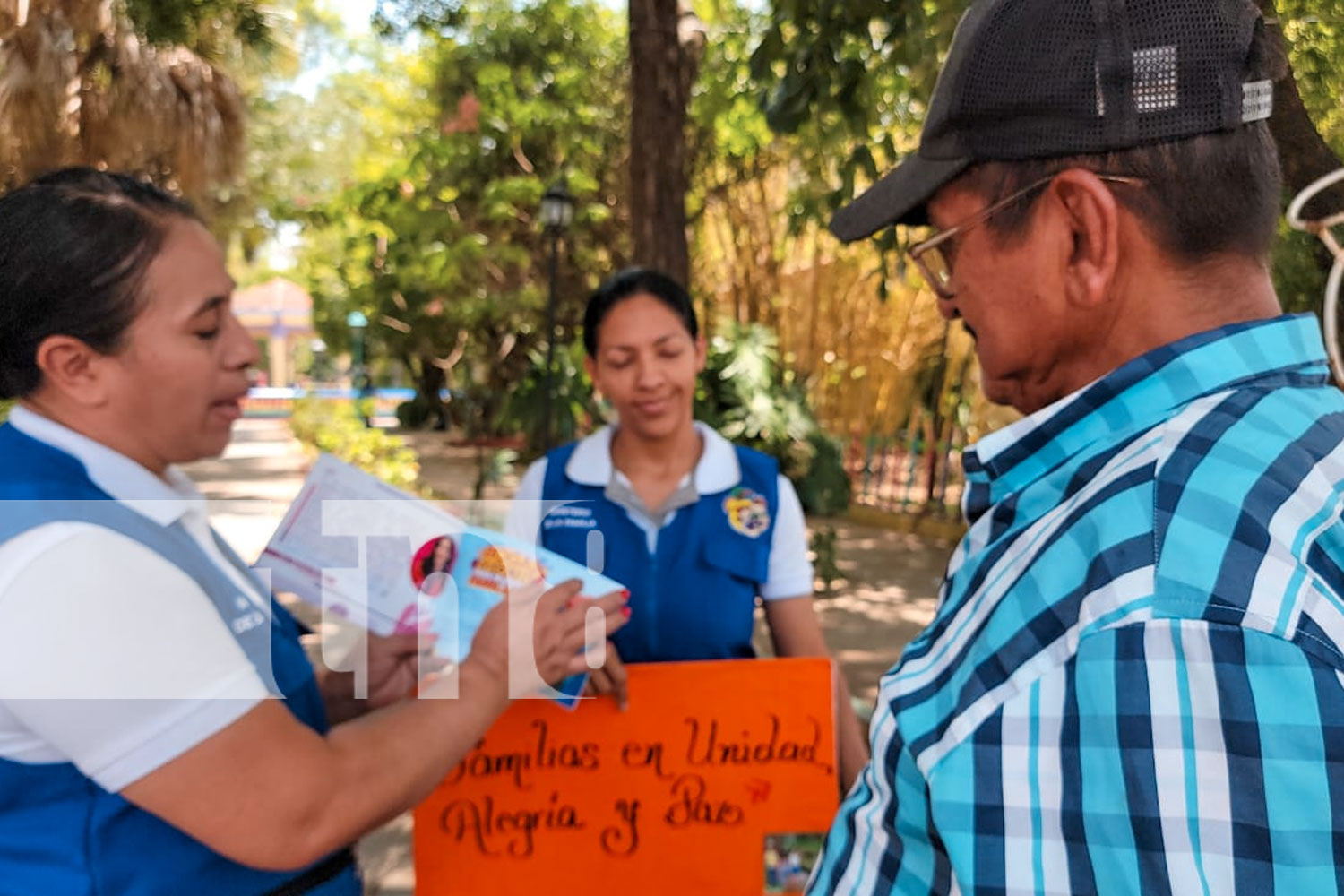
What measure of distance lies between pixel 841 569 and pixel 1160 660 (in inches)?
284

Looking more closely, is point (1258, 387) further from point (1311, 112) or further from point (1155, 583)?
point (1311, 112)

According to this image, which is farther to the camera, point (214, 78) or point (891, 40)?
point (214, 78)

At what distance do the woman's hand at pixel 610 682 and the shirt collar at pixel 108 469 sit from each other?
2.15ft

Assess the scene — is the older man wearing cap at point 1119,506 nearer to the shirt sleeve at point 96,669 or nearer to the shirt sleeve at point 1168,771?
the shirt sleeve at point 1168,771

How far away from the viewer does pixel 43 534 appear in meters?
0.95

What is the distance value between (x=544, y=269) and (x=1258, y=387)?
42.5 feet

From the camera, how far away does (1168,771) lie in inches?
23.9

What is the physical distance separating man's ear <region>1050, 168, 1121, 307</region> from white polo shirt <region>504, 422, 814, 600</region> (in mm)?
1140

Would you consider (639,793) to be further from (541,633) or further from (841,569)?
(841,569)

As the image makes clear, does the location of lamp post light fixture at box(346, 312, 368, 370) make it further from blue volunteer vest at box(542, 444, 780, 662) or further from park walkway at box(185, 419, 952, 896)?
blue volunteer vest at box(542, 444, 780, 662)

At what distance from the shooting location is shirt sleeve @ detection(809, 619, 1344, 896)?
59 cm

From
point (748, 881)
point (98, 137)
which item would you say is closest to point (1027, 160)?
Answer: point (748, 881)

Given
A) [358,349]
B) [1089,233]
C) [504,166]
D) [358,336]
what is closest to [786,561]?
[1089,233]

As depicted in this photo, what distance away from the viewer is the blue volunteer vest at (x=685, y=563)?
1.88 meters
